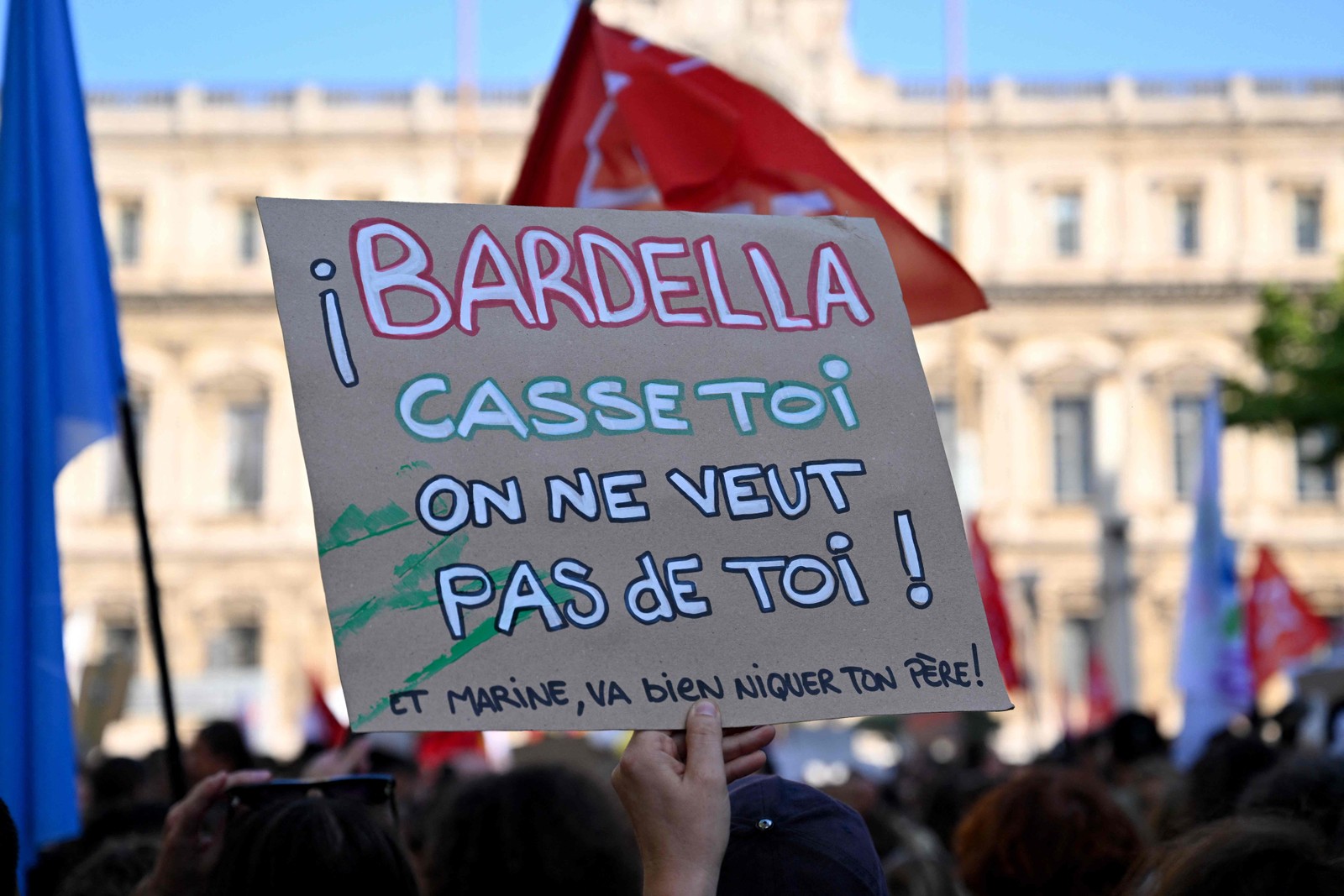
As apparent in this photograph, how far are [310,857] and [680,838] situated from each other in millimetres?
626

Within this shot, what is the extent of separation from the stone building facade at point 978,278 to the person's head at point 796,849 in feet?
95.4

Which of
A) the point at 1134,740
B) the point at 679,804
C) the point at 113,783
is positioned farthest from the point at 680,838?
the point at 1134,740

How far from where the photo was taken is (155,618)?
325 cm

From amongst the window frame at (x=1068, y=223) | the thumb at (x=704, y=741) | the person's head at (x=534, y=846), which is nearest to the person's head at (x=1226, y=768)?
the person's head at (x=534, y=846)

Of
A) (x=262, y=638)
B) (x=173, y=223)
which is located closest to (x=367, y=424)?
(x=262, y=638)

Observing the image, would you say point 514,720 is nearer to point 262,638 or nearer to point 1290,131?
point 262,638

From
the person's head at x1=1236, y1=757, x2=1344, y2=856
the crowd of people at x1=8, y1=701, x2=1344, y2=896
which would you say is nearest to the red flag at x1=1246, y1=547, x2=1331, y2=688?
the crowd of people at x1=8, y1=701, x2=1344, y2=896

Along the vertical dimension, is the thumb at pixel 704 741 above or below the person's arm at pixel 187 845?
above

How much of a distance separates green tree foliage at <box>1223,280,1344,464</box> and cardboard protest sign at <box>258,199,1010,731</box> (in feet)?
46.8

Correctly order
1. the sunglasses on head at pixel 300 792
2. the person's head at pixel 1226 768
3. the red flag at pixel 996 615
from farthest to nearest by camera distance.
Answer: the red flag at pixel 996 615 < the person's head at pixel 1226 768 < the sunglasses on head at pixel 300 792

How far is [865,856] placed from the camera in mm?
2012

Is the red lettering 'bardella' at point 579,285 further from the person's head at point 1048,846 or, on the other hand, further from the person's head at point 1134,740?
the person's head at point 1134,740

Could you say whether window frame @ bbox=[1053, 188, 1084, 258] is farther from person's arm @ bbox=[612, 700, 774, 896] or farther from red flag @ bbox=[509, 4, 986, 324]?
person's arm @ bbox=[612, 700, 774, 896]

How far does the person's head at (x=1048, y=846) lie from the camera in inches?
121
